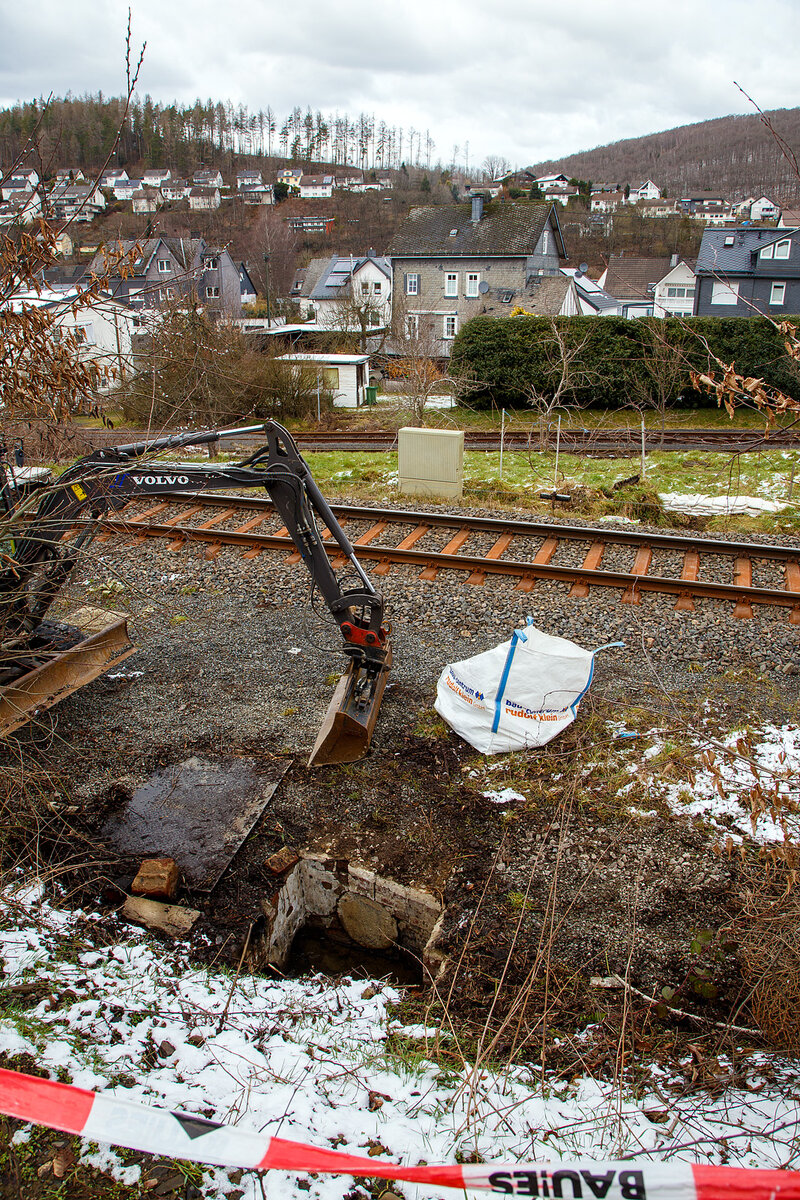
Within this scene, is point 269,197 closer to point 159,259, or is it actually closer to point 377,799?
point 159,259

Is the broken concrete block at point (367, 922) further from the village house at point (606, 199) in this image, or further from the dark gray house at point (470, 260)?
the village house at point (606, 199)

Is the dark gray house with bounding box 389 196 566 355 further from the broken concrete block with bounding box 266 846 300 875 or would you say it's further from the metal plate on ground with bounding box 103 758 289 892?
the broken concrete block with bounding box 266 846 300 875

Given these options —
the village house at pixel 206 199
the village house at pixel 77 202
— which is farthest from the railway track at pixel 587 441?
the village house at pixel 77 202

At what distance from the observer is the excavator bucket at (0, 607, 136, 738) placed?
20.8ft

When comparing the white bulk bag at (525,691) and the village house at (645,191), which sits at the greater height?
the village house at (645,191)

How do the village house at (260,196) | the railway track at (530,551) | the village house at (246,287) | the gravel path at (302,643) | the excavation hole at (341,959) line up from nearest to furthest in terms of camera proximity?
the excavation hole at (341,959)
the gravel path at (302,643)
the railway track at (530,551)
the village house at (246,287)
the village house at (260,196)

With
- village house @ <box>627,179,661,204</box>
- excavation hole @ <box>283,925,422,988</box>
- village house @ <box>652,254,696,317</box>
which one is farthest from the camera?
village house @ <box>627,179,661,204</box>

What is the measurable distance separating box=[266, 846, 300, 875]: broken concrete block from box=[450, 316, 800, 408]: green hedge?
22696 millimetres

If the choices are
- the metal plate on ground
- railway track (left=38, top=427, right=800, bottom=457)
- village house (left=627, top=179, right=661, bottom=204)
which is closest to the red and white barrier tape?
the metal plate on ground

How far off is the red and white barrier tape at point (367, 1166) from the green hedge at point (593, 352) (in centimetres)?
2503

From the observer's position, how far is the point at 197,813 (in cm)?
561

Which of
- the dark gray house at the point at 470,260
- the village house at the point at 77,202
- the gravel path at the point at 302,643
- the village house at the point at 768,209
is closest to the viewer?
the village house at the point at 77,202

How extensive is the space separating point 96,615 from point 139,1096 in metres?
5.33

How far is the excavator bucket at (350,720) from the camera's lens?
5973 millimetres
